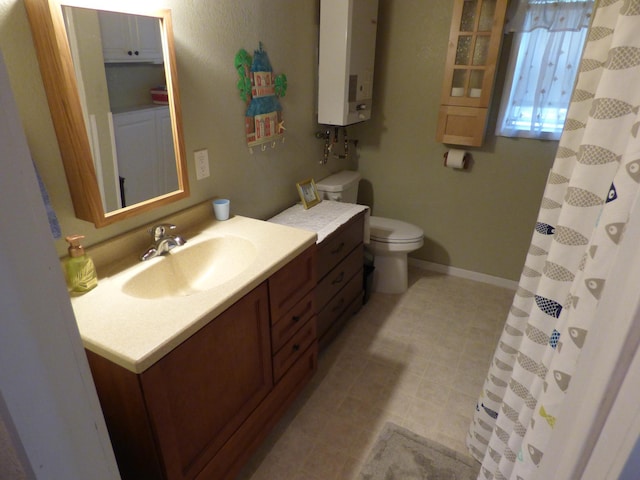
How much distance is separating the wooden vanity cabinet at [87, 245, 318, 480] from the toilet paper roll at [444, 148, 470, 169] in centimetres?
148

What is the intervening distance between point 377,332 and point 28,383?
2036mm

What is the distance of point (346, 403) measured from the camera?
186cm

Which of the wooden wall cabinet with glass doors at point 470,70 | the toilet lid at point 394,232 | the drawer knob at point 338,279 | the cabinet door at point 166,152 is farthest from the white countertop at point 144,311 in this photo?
the wooden wall cabinet with glass doors at point 470,70

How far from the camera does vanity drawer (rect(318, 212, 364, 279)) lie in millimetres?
1882

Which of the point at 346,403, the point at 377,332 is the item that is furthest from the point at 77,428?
the point at 377,332

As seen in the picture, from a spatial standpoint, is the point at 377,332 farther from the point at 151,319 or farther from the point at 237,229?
the point at 151,319

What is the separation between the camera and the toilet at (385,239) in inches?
101

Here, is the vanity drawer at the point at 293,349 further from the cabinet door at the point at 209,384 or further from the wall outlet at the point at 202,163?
the wall outlet at the point at 202,163

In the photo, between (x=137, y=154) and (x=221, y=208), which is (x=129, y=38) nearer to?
(x=137, y=154)

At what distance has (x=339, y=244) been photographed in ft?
6.60

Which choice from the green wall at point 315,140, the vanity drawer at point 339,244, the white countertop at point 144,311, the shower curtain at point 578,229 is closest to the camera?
the shower curtain at point 578,229

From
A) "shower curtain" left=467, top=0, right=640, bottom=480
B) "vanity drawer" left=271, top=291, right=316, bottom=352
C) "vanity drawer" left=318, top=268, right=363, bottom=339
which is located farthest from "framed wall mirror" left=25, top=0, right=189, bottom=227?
"shower curtain" left=467, top=0, right=640, bottom=480

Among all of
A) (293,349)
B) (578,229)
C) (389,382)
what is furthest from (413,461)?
(578,229)

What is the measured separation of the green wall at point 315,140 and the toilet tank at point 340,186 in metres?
0.09
